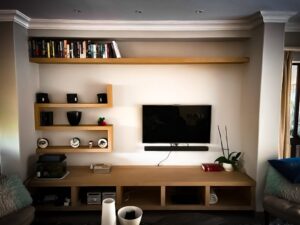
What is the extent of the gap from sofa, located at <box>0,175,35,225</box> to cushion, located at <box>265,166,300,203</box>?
8.01 feet

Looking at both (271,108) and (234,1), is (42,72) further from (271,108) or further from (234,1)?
(271,108)

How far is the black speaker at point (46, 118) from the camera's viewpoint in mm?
2996

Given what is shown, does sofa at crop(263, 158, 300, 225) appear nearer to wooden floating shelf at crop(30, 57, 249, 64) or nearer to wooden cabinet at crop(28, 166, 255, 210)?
wooden cabinet at crop(28, 166, 255, 210)

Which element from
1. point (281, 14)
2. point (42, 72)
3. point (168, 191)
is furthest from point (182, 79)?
point (42, 72)

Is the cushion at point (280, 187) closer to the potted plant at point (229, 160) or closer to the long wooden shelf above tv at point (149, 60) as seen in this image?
the potted plant at point (229, 160)

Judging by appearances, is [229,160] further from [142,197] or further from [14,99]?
[14,99]

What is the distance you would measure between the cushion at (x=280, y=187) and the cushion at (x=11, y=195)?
98.9 inches

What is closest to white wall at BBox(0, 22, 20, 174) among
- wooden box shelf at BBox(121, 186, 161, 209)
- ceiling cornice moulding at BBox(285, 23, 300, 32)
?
wooden box shelf at BBox(121, 186, 161, 209)

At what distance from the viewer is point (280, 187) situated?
2340mm

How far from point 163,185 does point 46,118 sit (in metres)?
1.78

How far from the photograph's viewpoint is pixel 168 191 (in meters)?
3.06

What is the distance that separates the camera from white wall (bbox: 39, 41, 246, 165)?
10.0ft

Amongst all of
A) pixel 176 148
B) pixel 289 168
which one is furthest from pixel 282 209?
pixel 176 148

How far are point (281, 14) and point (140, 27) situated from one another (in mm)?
1586
